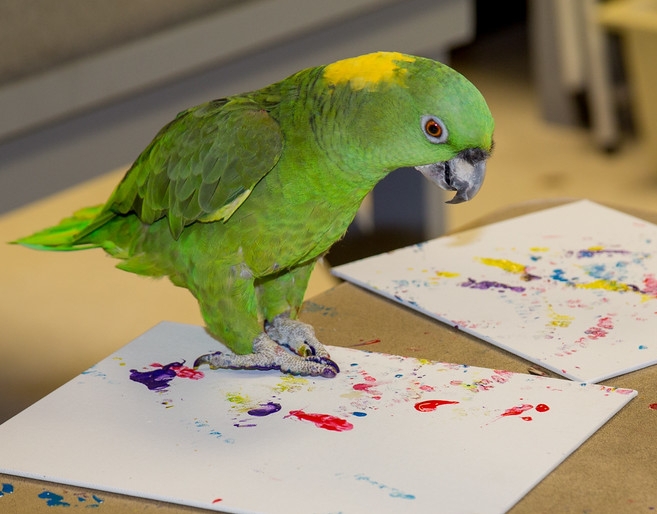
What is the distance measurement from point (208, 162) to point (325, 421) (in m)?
0.25

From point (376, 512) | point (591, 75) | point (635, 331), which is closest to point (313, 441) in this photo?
point (376, 512)

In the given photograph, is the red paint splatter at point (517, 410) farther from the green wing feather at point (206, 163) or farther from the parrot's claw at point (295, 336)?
the green wing feather at point (206, 163)

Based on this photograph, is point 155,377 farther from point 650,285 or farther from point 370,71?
point 650,285

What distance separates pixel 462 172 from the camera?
80 centimetres

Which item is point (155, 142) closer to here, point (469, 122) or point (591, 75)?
point (469, 122)

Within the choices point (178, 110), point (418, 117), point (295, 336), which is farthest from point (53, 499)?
point (178, 110)

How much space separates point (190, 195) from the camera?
34.1 inches

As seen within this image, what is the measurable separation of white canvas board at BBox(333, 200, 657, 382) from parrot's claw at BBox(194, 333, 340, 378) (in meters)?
0.15

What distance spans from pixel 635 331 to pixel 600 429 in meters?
0.18

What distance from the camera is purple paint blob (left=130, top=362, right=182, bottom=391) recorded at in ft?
2.86

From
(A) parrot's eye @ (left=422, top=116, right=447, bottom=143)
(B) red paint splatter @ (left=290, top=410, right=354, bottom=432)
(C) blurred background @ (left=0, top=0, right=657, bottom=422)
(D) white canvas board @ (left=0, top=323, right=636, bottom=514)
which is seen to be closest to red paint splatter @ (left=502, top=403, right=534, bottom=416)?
(D) white canvas board @ (left=0, top=323, right=636, bottom=514)

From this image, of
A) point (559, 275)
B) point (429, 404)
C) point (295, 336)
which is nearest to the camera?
point (429, 404)

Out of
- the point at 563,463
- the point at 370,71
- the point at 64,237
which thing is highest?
the point at 370,71

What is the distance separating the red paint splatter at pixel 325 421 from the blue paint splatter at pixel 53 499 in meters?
0.20
